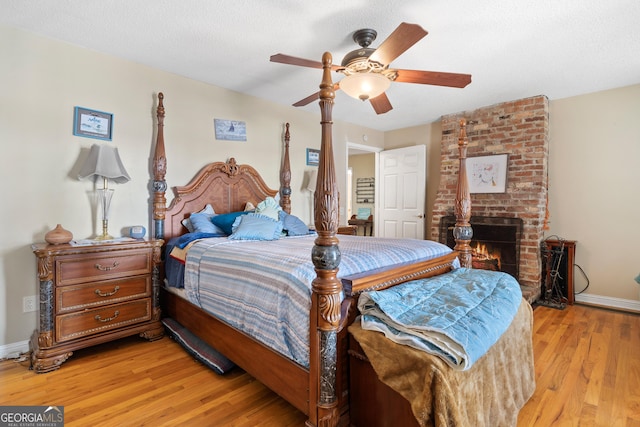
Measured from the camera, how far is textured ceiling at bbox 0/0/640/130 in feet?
6.64

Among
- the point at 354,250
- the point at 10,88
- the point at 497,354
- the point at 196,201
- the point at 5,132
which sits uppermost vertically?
the point at 10,88

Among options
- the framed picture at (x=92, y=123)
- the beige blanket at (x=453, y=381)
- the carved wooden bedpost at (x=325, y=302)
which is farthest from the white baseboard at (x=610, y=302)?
the framed picture at (x=92, y=123)

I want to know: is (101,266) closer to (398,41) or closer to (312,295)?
(312,295)

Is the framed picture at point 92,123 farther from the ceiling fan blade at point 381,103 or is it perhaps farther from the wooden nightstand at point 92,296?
the ceiling fan blade at point 381,103

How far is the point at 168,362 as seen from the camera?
2.25m

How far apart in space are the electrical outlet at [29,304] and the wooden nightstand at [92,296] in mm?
171

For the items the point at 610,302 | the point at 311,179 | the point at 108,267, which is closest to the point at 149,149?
the point at 108,267

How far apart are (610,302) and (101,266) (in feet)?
16.6

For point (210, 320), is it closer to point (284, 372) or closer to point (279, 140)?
point (284, 372)

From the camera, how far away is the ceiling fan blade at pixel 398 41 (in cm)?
165

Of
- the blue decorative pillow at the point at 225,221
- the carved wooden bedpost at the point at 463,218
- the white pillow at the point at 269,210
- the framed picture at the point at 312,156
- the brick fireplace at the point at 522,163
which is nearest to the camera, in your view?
the carved wooden bedpost at the point at 463,218

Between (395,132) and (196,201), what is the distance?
11.8ft

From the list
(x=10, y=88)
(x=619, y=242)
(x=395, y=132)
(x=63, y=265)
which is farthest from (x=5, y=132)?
(x=619, y=242)

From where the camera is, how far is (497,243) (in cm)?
404
